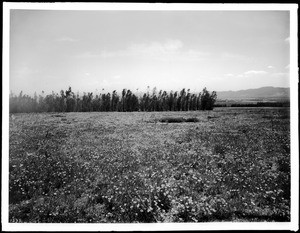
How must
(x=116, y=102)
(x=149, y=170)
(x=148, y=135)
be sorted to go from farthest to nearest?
(x=116, y=102), (x=148, y=135), (x=149, y=170)

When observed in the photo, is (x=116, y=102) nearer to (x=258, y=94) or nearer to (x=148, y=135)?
(x=148, y=135)

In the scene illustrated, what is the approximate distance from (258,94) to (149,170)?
213 inches

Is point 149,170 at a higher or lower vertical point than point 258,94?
lower

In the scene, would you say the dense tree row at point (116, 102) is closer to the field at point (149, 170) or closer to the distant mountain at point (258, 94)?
the distant mountain at point (258, 94)

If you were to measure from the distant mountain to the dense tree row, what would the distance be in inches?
19.6

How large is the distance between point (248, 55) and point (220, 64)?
981mm

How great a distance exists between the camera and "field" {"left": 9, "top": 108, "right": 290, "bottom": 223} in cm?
698

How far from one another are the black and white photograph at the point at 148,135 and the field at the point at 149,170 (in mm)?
36

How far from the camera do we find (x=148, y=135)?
9734 millimetres

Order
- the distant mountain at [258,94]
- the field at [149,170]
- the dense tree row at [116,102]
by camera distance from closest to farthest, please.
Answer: the field at [149,170] → the distant mountain at [258,94] → the dense tree row at [116,102]

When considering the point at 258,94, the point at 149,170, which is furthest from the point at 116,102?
the point at 258,94

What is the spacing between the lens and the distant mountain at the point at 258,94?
859 centimetres

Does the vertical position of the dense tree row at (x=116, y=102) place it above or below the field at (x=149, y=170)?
above

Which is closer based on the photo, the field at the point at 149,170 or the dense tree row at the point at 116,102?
the field at the point at 149,170
